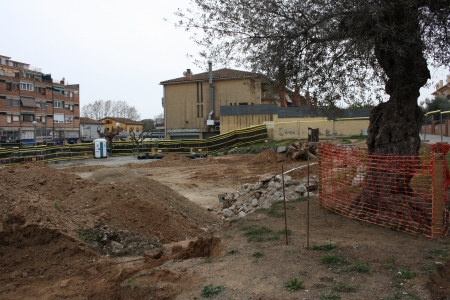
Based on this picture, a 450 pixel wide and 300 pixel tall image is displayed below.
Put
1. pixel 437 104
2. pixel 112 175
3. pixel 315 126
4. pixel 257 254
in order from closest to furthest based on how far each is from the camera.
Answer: pixel 257 254 < pixel 112 175 < pixel 315 126 < pixel 437 104

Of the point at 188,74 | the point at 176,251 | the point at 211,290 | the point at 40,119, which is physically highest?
the point at 188,74

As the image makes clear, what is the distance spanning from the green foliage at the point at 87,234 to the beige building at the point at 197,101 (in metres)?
36.7

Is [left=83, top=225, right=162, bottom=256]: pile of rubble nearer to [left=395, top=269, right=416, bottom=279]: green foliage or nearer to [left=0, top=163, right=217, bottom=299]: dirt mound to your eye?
[left=0, top=163, right=217, bottom=299]: dirt mound

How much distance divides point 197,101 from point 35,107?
3336 cm

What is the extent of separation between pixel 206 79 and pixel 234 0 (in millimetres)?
38197

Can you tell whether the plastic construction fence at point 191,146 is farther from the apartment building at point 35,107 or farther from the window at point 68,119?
the window at point 68,119

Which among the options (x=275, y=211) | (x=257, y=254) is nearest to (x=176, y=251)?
(x=257, y=254)

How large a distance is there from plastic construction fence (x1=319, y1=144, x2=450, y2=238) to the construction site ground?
27 centimetres

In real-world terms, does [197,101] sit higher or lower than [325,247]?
higher

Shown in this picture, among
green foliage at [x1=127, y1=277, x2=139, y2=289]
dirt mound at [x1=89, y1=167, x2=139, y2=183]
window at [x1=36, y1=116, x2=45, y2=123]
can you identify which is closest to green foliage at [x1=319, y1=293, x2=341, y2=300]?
green foliage at [x1=127, y1=277, x2=139, y2=289]

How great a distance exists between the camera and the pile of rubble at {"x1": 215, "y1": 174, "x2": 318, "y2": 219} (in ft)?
33.4

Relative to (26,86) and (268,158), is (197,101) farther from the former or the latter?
(26,86)

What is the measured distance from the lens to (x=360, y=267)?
4793 mm

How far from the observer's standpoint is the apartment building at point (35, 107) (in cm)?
6050
